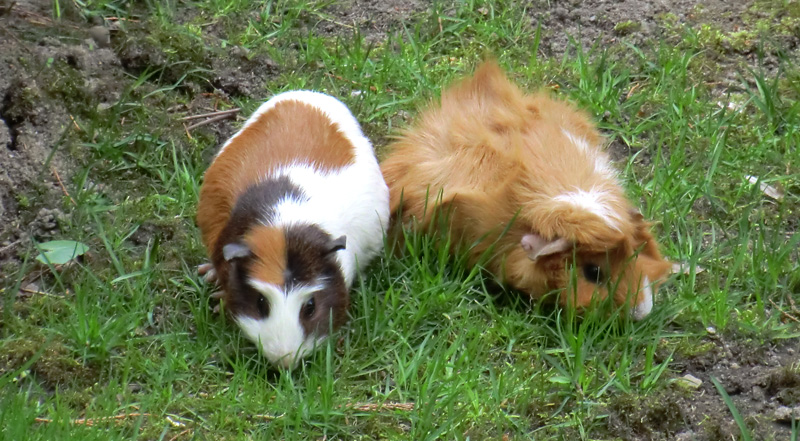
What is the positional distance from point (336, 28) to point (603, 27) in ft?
4.80

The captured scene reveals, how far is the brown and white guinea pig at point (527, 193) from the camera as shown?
11.5ft

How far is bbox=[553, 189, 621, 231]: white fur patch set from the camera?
3.54 meters

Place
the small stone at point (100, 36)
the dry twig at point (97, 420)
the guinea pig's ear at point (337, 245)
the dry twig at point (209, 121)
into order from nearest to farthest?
the dry twig at point (97, 420), the guinea pig's ear at point (337, 245), the dry twig at point (209, 121), the small stone at point (100, 36)

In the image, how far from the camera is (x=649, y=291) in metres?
Answer: 3.54

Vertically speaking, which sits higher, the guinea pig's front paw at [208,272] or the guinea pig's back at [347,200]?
the guinea pig's back at [347,200]

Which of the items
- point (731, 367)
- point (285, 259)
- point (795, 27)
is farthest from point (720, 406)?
point (795, 27)

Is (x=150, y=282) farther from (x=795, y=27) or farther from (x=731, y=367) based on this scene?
(x=795, y=27)

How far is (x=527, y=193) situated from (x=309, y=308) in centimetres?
97

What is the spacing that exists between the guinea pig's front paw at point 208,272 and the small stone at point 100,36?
1.50m

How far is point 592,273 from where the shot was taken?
3.54 meters

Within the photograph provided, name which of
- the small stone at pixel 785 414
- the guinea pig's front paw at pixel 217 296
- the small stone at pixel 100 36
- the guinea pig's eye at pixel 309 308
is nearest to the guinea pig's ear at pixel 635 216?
the small stone at pixel 785 414

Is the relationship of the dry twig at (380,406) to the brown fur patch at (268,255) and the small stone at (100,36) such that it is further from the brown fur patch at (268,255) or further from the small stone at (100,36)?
the small stone at (100,36)

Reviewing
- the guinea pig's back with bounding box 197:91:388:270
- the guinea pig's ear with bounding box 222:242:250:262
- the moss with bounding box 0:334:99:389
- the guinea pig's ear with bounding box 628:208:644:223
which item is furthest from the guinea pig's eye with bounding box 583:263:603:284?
the moss with bounding box 0:334:99:389

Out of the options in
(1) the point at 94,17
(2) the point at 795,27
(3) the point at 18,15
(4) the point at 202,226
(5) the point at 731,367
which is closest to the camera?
(5) the point at 731,367
